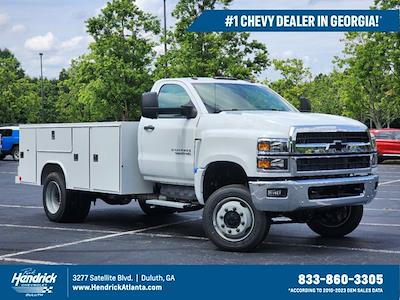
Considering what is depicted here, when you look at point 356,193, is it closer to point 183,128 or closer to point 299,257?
point 299,257

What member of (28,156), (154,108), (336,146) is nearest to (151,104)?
(154,108)

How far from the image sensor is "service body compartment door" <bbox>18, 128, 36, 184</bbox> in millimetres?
11539

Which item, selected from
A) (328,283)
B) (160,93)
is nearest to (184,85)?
(160,93)

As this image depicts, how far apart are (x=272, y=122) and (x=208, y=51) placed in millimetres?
28453

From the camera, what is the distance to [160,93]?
378 inches

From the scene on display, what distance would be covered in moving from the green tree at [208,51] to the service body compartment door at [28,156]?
23.9 metres

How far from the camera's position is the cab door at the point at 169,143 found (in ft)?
29.0

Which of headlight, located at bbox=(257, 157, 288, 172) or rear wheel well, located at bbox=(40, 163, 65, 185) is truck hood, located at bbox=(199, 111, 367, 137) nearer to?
headlight, located at bbox=(257, 157, 288, 172)

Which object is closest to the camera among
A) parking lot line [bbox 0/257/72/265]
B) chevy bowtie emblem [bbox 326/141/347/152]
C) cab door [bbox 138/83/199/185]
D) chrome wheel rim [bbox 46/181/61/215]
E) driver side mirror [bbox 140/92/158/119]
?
Answer: parking lot line [bbox 0/257/72/265]

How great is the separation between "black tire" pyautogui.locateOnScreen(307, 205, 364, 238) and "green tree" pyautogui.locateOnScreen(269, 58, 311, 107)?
46.1m

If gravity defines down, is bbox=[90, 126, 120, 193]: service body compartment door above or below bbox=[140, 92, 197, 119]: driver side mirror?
below

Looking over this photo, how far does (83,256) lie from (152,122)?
2344 millimetres

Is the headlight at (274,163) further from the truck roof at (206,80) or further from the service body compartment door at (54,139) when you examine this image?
the service body compartment door at (54,139)

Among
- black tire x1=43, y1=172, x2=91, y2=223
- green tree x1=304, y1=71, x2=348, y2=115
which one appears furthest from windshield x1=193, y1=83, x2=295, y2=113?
green tree x1=304, y1=71, x2=348, y2=115
